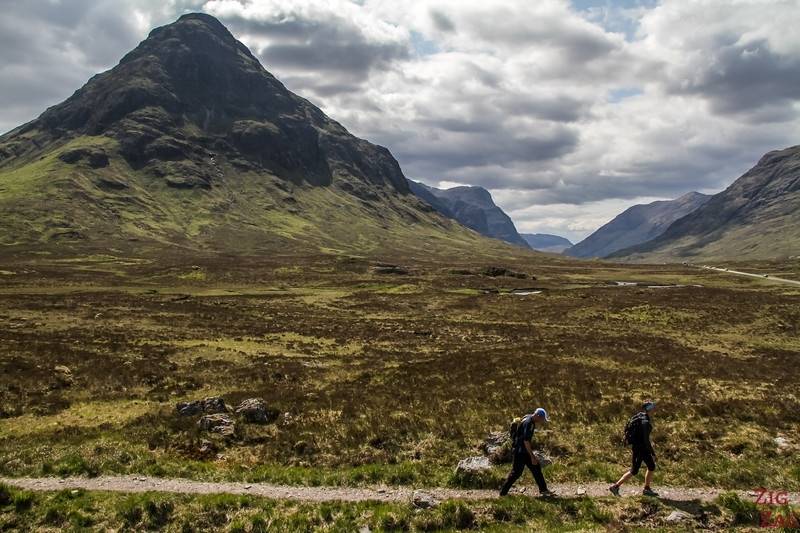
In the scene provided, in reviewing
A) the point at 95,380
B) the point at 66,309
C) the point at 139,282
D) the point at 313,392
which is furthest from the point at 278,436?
the point at 139,282

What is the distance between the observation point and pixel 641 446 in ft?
49.6

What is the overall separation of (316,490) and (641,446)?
10.7 metres

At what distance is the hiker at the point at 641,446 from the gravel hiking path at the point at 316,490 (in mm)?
363

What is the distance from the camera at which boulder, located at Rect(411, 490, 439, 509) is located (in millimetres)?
14139

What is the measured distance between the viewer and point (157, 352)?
1592 inches

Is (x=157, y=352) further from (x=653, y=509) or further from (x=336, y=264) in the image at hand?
(x=336, y=264)

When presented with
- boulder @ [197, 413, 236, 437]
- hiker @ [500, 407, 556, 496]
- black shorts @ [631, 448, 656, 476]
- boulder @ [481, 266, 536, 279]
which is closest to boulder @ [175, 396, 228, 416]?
boulder @ [197, 413, 236, 437]

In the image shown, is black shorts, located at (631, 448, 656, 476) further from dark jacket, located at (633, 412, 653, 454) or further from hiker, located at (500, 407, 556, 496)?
hiker, located at (500, 407, 556, 496)

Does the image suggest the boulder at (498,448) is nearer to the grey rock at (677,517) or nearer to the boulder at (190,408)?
the grey rock at (677,517)

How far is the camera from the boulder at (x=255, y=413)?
24.0m

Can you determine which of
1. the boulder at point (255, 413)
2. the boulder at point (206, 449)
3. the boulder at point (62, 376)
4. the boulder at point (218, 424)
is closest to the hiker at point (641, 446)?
the boulder at point (206, 449)

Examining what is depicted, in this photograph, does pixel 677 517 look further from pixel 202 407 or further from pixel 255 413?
pixel 202 407

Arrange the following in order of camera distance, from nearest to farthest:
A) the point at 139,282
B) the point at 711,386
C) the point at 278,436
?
1. the point at 278,436
2. the point at 711,386
3. the point at 139,282

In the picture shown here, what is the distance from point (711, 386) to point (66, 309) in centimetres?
7152
